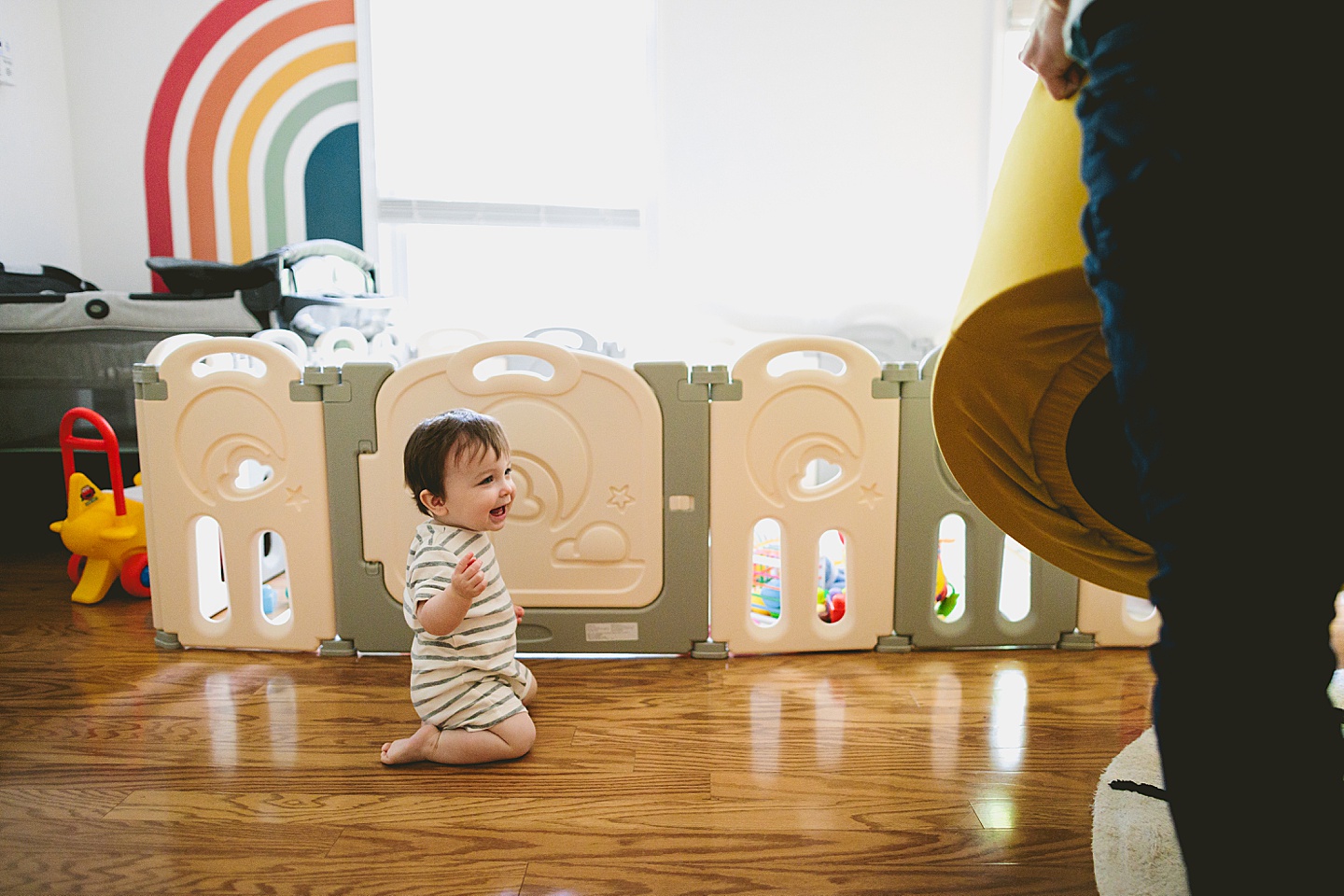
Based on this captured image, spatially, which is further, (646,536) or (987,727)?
(646,536)

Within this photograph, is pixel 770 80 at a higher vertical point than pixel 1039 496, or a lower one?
higher

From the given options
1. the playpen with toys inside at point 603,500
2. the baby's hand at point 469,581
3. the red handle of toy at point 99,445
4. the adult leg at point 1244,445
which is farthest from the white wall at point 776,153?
the adult leg at point 1244,445

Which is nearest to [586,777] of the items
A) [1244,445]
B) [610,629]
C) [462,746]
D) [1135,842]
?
[462,746]

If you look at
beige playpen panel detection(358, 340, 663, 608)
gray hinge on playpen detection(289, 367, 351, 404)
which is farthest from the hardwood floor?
gray hinge on playpen detection(289, 367, 351, 404)

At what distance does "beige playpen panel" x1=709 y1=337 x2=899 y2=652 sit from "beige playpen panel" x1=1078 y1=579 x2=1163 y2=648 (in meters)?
0.32

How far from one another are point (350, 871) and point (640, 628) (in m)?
0.63

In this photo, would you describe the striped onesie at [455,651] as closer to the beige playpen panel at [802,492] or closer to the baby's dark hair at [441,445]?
the baby's dark hair at [441,445]

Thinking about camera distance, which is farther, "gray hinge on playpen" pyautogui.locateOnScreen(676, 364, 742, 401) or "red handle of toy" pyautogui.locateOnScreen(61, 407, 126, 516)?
"red handle of toy" pyautogui.locateOnScreen(61, 407, 126, 516)

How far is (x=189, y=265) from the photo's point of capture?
210 centimetres

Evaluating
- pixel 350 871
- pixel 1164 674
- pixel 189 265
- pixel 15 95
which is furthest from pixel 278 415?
pixel 15 95

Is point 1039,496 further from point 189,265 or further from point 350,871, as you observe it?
point 189,265

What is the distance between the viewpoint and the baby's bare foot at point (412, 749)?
1.09m

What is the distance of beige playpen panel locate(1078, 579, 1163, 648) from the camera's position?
1.45 m

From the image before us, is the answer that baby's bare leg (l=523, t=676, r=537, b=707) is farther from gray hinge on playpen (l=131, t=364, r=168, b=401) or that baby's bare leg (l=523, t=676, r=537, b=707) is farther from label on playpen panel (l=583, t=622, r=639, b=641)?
gray hinge on playpen (l=131, t=364, r=168, b=401)
